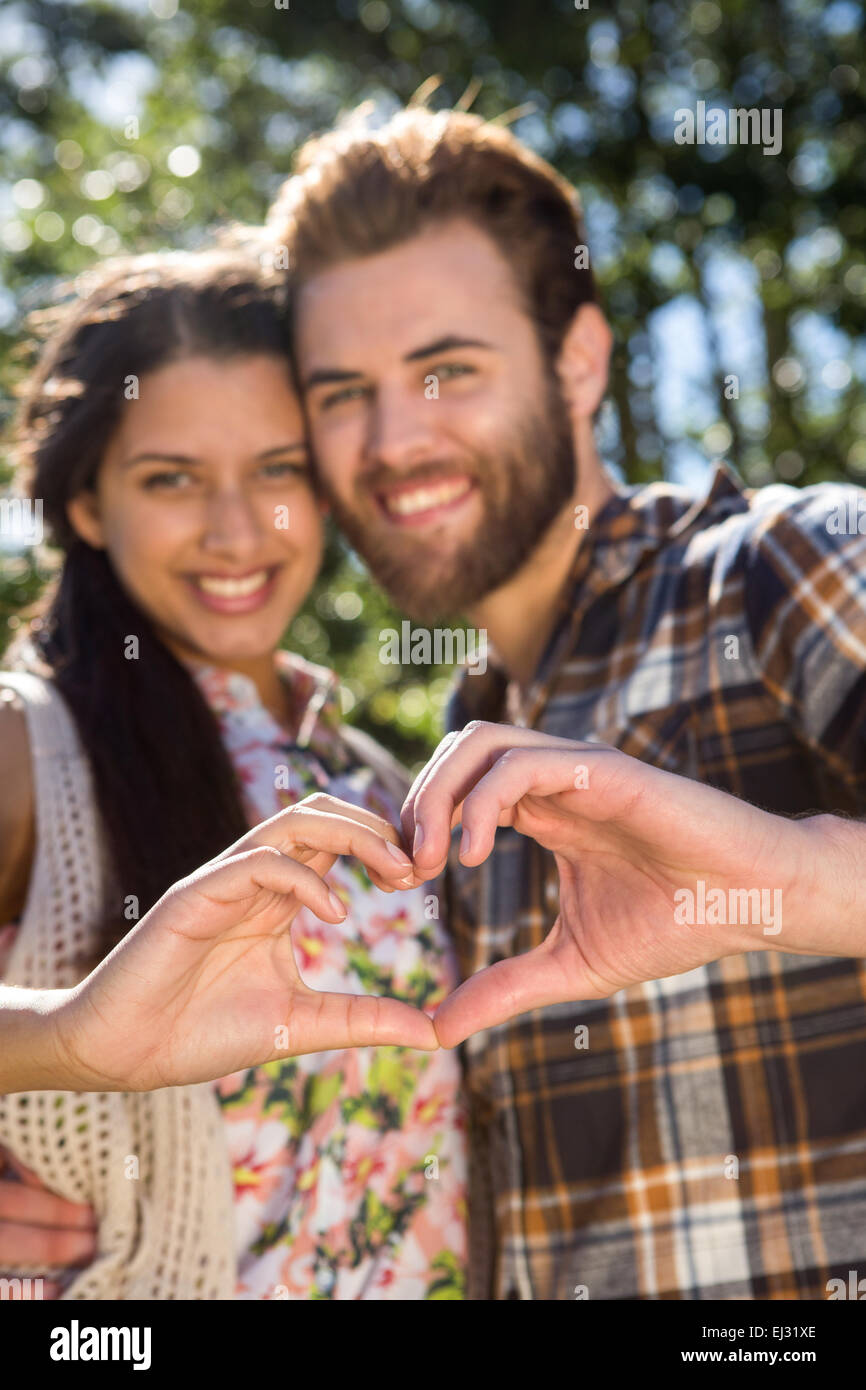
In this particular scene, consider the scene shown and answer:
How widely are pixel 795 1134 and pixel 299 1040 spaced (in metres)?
0.96

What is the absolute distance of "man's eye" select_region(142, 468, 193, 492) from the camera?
260 centimetres

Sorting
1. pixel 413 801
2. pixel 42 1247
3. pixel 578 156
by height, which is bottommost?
pixel 42 1247

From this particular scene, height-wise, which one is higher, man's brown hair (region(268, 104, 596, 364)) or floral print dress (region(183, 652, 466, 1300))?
man's brown hair (region(268, 104, 596, 364))

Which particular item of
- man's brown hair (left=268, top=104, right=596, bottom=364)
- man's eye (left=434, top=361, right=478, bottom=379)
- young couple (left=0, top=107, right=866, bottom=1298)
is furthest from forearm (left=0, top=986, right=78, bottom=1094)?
man's brown hair (left=268, top=104, right=596, bottom=364)

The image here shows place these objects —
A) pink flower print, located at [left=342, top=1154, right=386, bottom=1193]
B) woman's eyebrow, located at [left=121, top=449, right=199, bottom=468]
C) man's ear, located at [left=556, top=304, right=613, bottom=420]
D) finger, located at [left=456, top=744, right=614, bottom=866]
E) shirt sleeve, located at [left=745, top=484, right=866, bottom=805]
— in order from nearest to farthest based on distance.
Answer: finger, located at [left=456, top=744, right=614, bottom=866] < shirt sleeve, located at [left=745, top=484, right=866, bottom=805] < pink flower print, located at [left=342, top=1154, right=386, bottom=1193] < woman's eyebrow, located at [left=121, top=449, right=199, bottom=468] < man's ear, located at [left=556, top=304, right=613, bottom=420]

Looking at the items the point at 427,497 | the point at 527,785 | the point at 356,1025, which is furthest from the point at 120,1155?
the point at 427,497

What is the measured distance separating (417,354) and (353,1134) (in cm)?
160

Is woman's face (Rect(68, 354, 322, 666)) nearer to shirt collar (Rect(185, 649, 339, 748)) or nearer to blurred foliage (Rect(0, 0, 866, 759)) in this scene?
shirt collar (Rect(185, 649, 339, 748))

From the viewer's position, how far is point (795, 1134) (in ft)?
6.56

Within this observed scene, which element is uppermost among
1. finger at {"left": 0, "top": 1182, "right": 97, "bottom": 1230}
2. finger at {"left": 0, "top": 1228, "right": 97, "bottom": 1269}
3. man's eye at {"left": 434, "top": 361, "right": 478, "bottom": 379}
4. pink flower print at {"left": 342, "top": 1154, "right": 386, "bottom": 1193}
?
man's eye at {"left": 434, "top": 361, "right": 478, "bottom": 379}

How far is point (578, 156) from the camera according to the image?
7.54m

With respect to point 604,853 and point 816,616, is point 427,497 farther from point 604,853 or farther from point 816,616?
point 604,853

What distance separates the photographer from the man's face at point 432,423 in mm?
2691

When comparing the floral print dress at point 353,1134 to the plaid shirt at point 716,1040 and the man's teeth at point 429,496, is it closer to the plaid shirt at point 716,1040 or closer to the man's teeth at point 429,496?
the plaid shirt at point 716,1040
